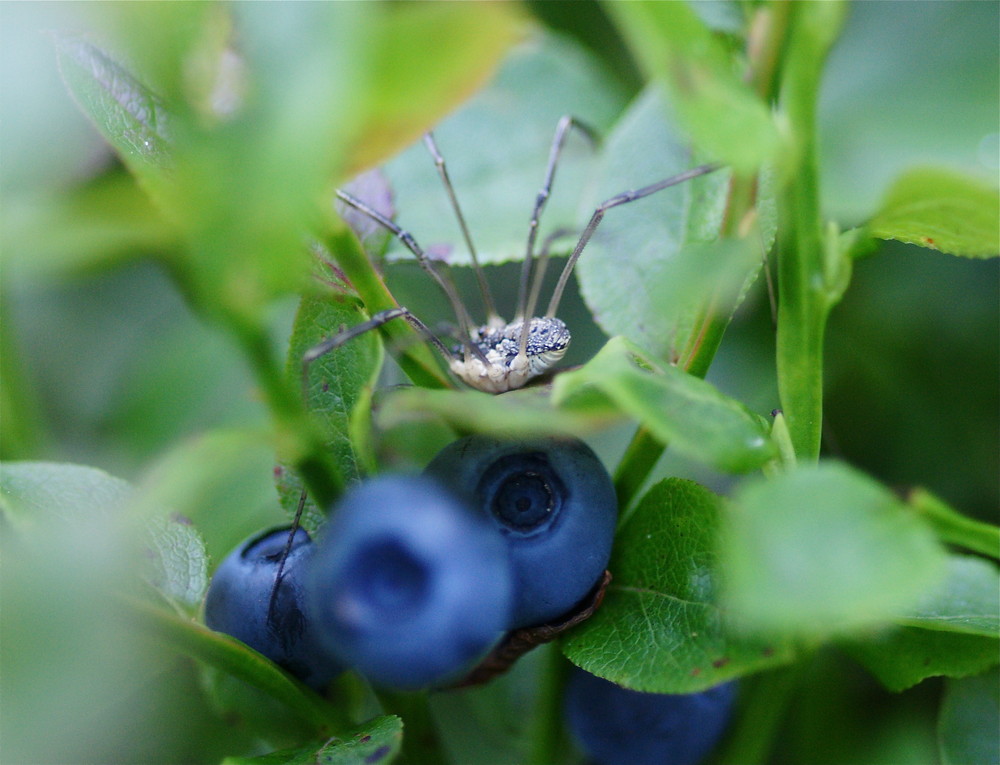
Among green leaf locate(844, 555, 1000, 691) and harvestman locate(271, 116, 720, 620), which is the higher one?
harvestman locate(271, 116, 720, 620)

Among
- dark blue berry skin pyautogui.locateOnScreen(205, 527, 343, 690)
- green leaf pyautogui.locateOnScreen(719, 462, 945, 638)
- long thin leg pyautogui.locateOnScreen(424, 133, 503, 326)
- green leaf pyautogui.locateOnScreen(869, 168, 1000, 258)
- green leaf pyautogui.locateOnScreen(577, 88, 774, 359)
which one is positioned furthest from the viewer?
long thin leg pyautogui.locateOnScreen(424, 133, 503, 326)

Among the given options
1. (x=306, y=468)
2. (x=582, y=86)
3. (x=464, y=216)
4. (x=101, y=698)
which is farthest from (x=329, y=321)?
(x=582, y=86)

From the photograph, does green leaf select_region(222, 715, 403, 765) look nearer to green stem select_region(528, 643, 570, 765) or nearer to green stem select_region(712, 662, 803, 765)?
green stem select_region(528, 643, 570, 765)

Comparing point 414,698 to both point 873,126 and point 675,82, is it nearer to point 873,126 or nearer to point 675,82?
point 675,82

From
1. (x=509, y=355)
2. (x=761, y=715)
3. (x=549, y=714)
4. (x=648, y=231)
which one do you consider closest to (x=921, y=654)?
(x=761, y=715)

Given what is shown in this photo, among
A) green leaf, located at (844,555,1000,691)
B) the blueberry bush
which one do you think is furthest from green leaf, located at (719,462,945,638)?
green leaf, located at (844,555,1000,691)

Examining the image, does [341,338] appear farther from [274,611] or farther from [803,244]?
[803,244]
